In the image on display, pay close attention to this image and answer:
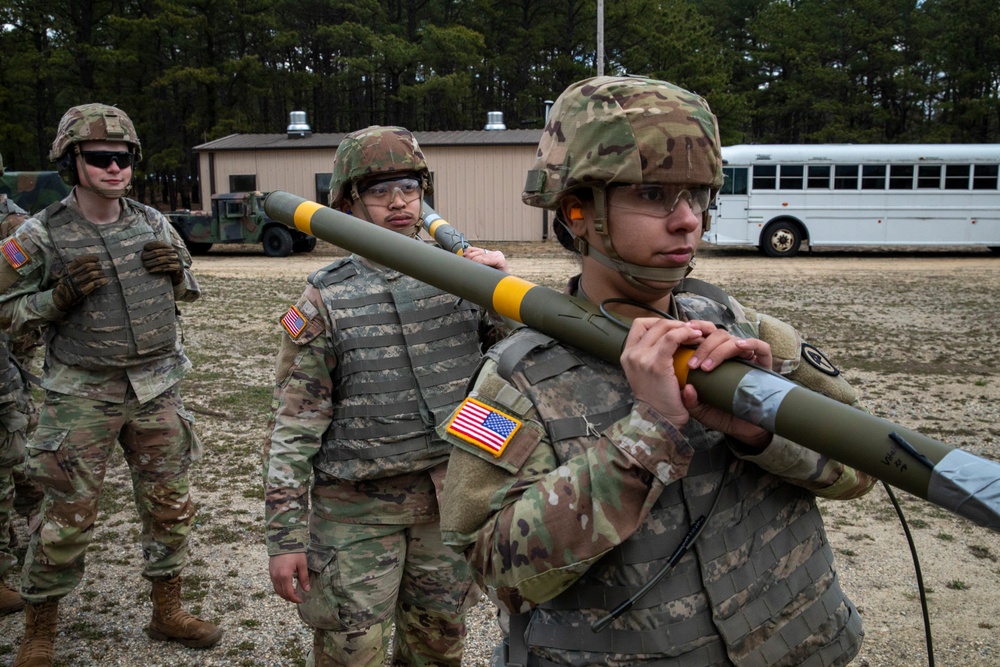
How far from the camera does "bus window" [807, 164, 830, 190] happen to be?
19.4 meters

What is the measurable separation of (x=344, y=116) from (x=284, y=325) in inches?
1802

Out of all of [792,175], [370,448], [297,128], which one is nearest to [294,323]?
[370,448]

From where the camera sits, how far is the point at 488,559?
5.31ft

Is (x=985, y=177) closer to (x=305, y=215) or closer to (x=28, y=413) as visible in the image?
(x=28, y=413)

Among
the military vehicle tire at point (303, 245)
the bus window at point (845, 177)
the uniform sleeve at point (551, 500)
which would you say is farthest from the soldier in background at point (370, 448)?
the military vehicle tire at point (303, 245)

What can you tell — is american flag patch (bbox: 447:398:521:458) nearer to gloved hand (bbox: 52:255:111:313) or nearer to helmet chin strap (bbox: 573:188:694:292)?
helmet chin strap (bbox: 573:188:694:292)

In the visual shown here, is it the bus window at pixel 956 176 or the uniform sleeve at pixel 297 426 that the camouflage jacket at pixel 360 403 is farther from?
the bus window at pixel 956 176

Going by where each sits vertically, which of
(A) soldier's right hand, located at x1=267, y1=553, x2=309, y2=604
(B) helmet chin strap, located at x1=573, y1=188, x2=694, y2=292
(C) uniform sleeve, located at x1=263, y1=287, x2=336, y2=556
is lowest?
(A) soldier's right hand, located at x1=267, y1=553, x2=309, y2=604

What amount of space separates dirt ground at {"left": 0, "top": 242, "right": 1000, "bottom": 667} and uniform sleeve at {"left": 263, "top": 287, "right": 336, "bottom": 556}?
4.69 ft

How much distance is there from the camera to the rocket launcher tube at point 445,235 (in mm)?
3695

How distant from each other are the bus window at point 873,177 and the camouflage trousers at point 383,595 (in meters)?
18.5

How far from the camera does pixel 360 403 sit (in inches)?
125

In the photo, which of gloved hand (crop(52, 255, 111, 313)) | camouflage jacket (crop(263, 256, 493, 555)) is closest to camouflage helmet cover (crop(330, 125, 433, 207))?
camouflage jacket (crop(263, 256, 493, 555))

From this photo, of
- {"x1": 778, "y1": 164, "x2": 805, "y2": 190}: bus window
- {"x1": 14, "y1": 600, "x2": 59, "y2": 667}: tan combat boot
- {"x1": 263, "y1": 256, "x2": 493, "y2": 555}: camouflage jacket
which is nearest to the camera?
{"x1": 263, "y1": 256, "x2": 493, "y2": 555}: camouflage jacket
